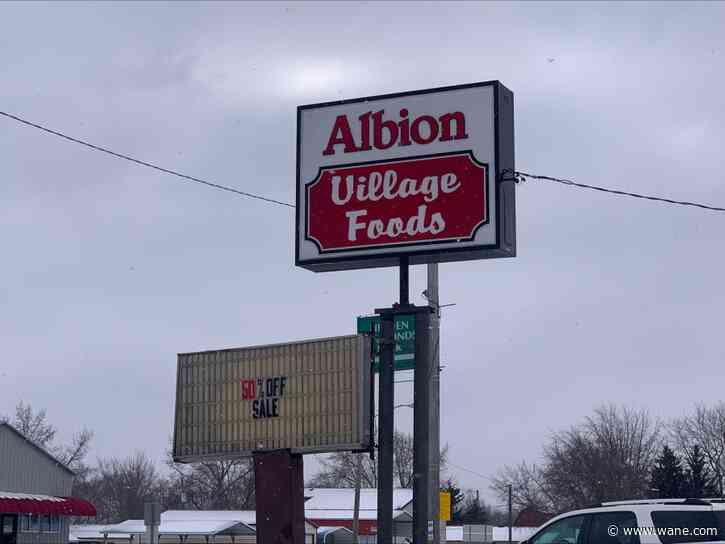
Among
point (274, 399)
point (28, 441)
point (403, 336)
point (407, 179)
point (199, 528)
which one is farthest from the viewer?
point (199, 528)

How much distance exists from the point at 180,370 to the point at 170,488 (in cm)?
8176

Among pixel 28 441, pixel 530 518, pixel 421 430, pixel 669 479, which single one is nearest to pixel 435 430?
pixel 421 430

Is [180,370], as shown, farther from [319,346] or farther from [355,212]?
[355,212]

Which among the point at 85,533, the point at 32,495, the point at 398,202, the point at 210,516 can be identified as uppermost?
the point at 398,202

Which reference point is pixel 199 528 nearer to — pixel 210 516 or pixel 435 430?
pixel 210 516

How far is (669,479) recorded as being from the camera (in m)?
51.7

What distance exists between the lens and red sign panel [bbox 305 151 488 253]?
1532 centimetres

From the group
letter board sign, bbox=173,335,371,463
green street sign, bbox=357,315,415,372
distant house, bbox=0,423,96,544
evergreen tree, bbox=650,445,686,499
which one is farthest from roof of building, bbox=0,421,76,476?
evergreen tree, bbox=650,445,686,499

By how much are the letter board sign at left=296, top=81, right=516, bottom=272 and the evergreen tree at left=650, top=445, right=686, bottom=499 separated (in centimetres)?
3804

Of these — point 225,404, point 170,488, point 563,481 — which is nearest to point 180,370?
point 225,404

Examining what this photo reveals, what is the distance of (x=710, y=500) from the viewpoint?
14.4m

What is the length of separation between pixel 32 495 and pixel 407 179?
26.5 metres

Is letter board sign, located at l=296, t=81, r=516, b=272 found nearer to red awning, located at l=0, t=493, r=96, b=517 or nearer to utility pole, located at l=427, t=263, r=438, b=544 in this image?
utility pole, located at l=427, t=263, r=438, b=544

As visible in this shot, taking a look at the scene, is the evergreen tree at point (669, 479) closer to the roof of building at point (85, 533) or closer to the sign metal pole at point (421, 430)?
the roof of building at point (85, 533)
